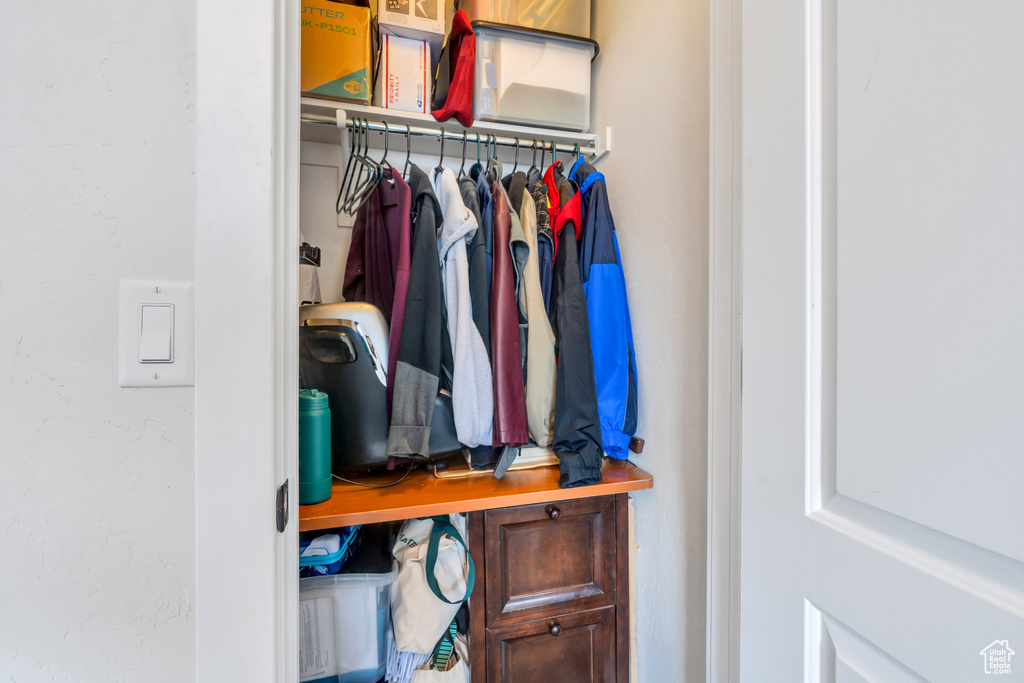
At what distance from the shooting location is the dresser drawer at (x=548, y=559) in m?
1.10

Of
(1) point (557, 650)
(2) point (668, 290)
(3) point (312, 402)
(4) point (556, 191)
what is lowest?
(1) point (557, 650)

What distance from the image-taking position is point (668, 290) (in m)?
1.11

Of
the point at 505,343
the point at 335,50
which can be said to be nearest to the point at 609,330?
the point at 505,343

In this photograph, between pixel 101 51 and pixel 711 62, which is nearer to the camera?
pixel 101 51

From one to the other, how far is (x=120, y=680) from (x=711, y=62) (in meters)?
1.26

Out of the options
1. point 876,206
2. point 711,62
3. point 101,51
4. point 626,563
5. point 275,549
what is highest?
point 711,62

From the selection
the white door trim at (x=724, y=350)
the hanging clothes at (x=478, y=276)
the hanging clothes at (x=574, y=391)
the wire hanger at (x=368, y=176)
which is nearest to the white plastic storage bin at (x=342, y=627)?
the hanging clothes at (x=574, y=391)

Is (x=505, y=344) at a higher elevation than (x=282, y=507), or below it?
higher

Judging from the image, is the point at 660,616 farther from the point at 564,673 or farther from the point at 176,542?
the point at 176,542

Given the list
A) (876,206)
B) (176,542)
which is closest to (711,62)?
(876,206)

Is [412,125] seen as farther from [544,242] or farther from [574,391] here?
[574,391]

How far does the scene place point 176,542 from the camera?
1.48 ft

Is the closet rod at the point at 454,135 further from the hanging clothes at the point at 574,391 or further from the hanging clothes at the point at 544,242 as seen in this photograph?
the hanging clothes at the point at 574,391
